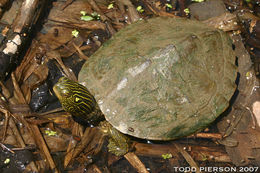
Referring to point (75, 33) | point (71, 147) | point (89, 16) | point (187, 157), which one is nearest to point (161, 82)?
point (187, 157)

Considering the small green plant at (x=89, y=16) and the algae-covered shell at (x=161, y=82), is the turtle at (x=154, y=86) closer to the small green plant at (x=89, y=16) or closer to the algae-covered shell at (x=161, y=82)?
the algae-covered shell at (x=161, y=82)

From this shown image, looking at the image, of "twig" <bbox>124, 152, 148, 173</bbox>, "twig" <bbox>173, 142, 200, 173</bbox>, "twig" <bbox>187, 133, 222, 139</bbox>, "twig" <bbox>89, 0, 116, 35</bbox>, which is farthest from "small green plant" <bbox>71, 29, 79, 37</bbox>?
"twig" <bbox>187, 133, 222, 139</bbox>

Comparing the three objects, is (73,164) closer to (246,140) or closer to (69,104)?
(69,104)

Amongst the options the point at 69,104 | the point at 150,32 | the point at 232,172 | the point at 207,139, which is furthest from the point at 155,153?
the point at 150,32

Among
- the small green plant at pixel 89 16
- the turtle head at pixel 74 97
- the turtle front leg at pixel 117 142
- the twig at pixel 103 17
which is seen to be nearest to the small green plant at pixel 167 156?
the turtle front leg at pixel 117 142

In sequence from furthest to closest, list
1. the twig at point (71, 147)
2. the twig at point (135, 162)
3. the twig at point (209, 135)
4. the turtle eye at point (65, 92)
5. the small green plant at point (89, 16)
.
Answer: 1. the small green plant at point (89, 16)
2. the twig at point (209, 135)
3. the twig at point (135, 162)
4. the twig at point (71, 147)
5. the turtle eye at point (65, 92)

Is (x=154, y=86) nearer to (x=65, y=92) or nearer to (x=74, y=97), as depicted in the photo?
(x=74, y=97)
